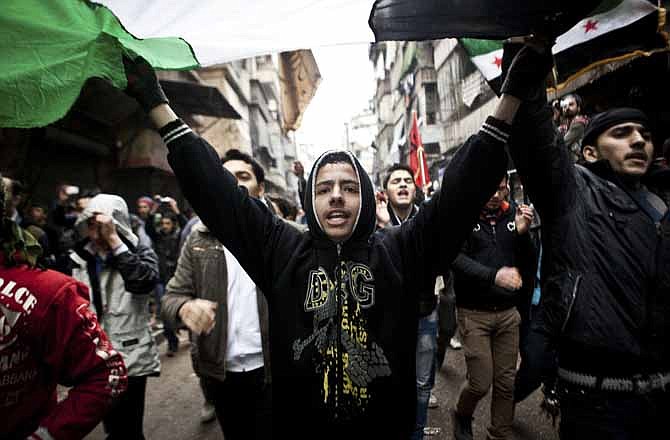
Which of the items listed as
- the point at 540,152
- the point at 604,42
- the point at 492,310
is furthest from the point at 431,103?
the point at 540,152

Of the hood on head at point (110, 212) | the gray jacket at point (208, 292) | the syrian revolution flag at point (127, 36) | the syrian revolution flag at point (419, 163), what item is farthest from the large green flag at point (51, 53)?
the syrian revolution flag at point (419, 163)

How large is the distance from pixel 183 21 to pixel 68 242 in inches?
223

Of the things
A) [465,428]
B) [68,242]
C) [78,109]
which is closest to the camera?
[465,428]

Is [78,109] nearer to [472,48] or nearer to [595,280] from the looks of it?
[472,48]

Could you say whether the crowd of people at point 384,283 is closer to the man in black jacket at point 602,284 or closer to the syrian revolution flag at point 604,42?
the man in black jacket at point 602,284

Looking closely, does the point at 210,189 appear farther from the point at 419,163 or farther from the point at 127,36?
the point at 419,163

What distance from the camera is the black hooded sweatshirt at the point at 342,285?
1.40m

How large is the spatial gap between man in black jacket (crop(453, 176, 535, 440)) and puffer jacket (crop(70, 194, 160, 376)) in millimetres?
2360

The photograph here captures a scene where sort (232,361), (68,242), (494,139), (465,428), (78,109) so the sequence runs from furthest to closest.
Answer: (78,109) → (68,242) → (465,428) → (232,361) → (494,139)

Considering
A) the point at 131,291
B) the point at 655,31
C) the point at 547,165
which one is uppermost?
the point at 655,31

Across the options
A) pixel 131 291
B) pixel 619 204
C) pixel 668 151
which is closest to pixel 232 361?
pixel 131 291

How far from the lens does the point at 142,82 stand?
1368 mm

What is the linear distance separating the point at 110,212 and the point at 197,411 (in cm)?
277

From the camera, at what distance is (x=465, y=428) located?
10.4 ft
